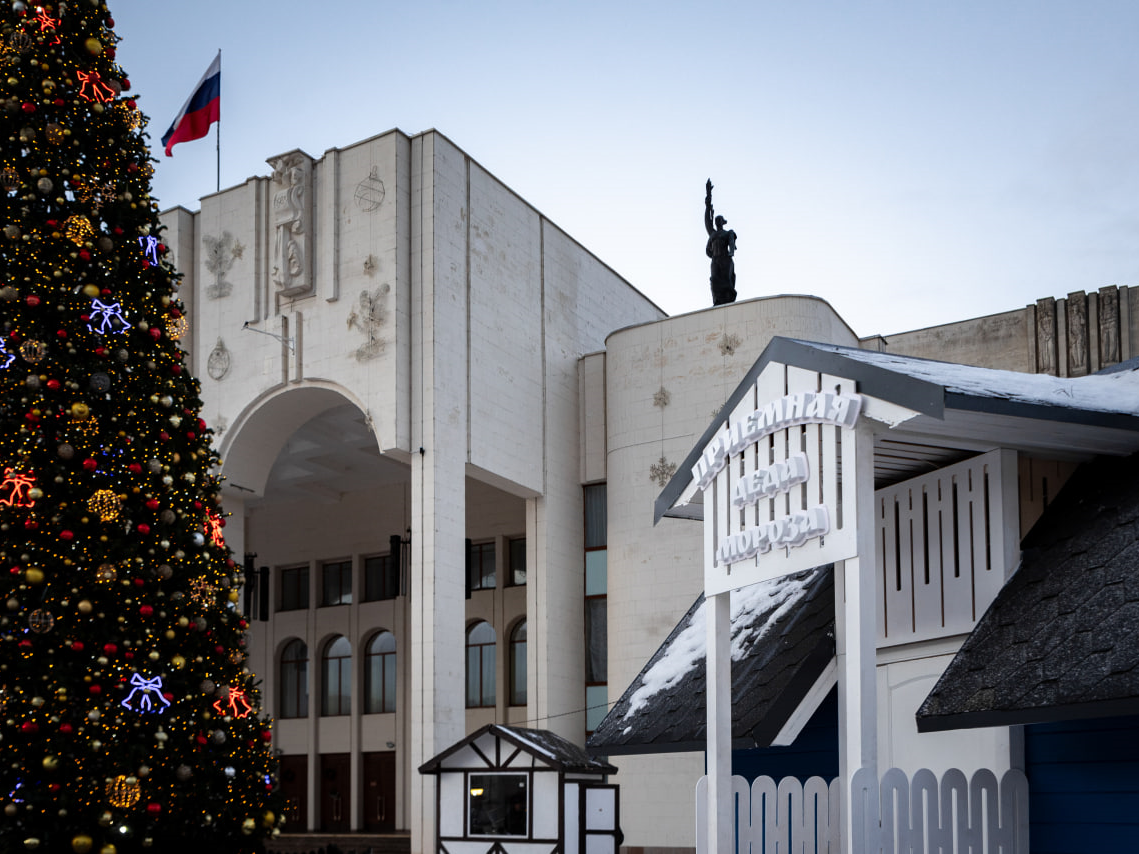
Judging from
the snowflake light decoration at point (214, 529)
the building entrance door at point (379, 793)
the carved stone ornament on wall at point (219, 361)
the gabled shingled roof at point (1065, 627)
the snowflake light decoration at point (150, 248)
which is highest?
the carved stone ornament on wall at point (219, 361)

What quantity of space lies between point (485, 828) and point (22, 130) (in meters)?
13.0

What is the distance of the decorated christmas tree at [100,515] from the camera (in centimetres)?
823

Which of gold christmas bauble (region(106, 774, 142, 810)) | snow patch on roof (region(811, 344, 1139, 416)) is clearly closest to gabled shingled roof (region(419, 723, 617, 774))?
gold christmas bauble (region(106, 774, 142, 810))

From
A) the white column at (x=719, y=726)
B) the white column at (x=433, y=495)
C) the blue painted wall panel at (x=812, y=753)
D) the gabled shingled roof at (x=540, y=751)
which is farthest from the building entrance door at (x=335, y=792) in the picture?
the white column at (x=719, y=726)

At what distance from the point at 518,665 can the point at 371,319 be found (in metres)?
11.3

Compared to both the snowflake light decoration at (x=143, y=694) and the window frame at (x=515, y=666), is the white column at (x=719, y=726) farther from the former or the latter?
the window frame at (x=515, y=666)

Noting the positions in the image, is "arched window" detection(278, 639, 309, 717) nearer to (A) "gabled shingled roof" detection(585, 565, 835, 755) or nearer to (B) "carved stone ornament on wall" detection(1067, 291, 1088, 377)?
(B) "carved stone ornament on wall" detection(1067, 291, 1088, 377)

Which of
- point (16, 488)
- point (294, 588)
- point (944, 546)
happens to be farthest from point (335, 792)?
point (944, 546)

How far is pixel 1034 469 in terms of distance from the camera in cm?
848

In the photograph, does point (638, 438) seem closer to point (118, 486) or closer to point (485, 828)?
point (485, 828)

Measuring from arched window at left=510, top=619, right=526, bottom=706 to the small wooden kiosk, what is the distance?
14472mm

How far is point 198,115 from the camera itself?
26.2m

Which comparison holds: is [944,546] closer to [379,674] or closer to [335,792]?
[379,674]

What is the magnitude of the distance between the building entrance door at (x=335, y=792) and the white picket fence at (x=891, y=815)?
29.1 metres
